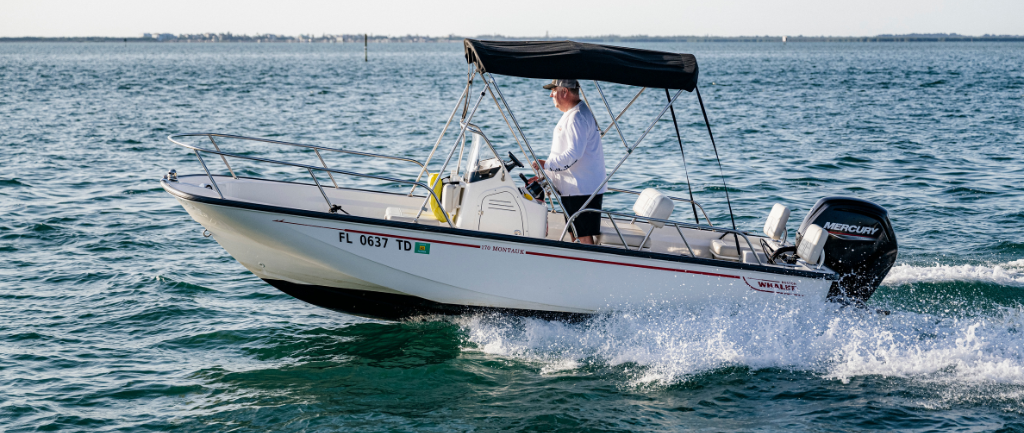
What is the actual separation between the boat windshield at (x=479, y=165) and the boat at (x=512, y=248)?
12 millimetres

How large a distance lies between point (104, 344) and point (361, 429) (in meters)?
2.77

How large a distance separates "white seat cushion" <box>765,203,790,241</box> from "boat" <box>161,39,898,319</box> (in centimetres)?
28

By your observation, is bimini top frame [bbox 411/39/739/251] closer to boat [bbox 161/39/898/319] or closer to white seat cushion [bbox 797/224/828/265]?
boat [bbox 161/39/898/319]

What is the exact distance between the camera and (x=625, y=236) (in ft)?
24.0

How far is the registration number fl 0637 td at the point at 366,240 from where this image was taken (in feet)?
19.4

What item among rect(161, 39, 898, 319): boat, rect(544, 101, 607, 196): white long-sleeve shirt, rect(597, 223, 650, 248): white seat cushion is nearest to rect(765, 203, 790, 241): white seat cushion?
rect(161, 39, 898, 319): boat

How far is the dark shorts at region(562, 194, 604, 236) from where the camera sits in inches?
252

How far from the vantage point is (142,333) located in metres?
6.76

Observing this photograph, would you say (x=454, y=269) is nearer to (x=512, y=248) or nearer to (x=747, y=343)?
(x=512, y=248)

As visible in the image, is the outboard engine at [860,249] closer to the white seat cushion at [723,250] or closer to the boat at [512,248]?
the boat at [512,248]

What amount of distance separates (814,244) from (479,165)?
2.83 meters

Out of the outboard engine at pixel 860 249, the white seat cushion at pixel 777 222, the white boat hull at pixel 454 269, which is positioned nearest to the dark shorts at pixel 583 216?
the white boat hull at pixel 454 269

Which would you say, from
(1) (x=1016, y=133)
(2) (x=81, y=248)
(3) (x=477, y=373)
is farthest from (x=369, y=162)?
(1) (x=1016, y=133)

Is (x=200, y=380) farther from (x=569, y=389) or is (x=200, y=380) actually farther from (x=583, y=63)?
(x=583, y=63)
